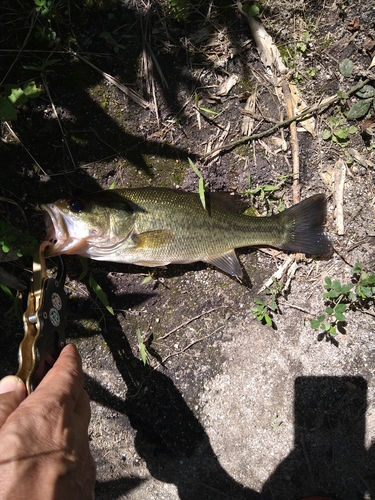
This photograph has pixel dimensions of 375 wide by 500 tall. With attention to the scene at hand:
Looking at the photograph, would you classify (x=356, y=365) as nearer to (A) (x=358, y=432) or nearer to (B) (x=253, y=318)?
(A) (x=358, y=432)

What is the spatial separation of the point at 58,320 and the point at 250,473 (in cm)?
235

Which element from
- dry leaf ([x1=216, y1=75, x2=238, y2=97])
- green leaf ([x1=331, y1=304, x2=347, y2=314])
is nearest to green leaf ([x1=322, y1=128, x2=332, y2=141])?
dry leaf ([x1=216, y1=75, x2=238, y2=97])

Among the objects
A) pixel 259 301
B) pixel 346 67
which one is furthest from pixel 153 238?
pixel 346 67

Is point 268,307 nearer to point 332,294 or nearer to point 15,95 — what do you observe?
point 332,294

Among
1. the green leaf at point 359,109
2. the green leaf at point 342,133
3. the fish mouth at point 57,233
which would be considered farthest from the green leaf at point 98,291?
the green leaf at point 359,109

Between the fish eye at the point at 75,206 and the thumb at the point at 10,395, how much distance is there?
1.30m

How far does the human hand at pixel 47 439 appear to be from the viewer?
1.88 meters

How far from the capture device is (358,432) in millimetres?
3531

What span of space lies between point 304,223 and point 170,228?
1.15 metres

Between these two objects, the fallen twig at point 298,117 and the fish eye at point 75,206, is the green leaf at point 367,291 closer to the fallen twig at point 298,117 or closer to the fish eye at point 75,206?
the fallen twig at point 298,117

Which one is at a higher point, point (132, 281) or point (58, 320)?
point (58, 320)

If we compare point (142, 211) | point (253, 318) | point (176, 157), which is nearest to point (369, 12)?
point (176, 157)

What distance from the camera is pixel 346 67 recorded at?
337cm

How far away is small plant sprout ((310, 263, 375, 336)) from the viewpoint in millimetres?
3379
